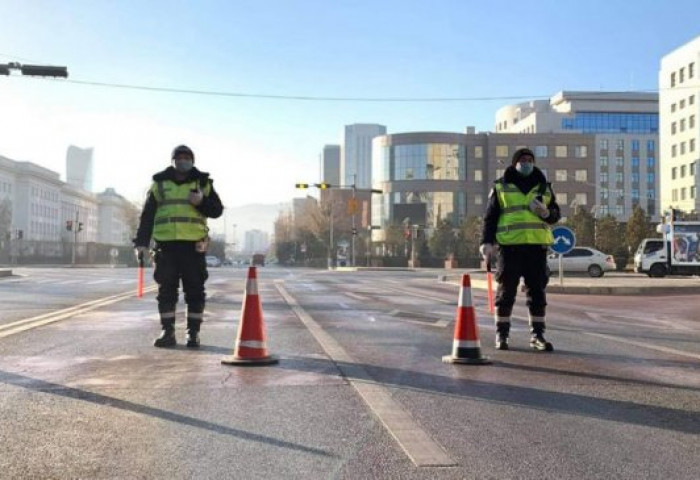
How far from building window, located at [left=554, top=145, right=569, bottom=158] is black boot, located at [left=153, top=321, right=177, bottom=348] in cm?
11271

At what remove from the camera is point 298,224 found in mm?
103938

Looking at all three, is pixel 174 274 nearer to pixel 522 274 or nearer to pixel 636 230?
pixel 522 274

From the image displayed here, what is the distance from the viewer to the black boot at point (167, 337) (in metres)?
7.59

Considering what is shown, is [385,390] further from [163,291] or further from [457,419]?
[163,291]

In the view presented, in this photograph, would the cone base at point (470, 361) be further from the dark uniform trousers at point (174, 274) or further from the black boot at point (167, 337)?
the black boot at point (167, 337)

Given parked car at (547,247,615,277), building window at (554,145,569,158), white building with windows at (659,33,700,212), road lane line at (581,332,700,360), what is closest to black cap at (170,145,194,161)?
road lane line at (581,332,700,360)

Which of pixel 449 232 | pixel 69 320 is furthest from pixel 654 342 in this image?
pixel 449 232

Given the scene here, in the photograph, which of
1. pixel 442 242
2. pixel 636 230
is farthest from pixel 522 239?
pixel 442 242

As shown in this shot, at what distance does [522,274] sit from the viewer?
7680 millimetres

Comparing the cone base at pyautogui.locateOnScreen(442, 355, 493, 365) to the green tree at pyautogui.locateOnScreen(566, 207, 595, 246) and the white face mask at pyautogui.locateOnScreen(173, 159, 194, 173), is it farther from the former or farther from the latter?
the green tree at pyautogui.locateOnScreen(566, 207, 595, 246)

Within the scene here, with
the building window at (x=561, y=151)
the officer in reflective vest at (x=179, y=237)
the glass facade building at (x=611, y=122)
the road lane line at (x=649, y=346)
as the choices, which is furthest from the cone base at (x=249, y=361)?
the glass facade building at (x=611, y=122)

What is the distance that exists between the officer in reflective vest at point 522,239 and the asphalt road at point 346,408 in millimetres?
447

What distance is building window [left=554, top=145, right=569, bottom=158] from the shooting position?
374 feet

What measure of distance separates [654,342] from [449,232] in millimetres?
69790
